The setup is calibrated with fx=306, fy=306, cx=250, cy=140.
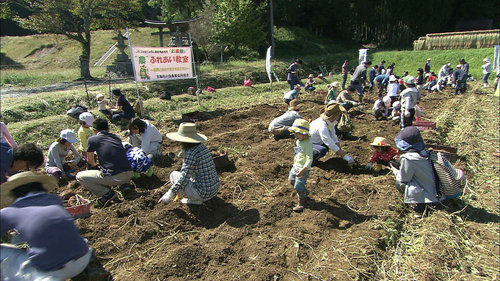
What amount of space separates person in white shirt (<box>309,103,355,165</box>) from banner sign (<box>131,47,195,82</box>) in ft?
20.8

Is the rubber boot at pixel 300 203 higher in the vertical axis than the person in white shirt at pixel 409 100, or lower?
lower

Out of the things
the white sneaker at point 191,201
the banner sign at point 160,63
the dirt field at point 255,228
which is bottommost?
the dirt field at point 255,228

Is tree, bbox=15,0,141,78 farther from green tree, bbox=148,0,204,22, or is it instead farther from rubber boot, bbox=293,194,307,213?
rubber boot, bbox=293,194,307,213

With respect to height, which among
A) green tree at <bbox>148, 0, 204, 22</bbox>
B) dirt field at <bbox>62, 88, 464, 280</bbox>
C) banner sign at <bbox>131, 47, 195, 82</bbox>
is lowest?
dirt field at <bbox>62, 88, 464, 280</bbox>

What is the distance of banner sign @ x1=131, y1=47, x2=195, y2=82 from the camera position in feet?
31.9

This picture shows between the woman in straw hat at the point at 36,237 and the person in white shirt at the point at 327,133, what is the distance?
4161mm

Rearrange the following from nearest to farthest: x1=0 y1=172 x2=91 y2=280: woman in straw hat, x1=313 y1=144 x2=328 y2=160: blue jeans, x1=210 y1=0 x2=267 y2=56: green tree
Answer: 1. x1=0 y1=172 x2=91 y2=280: woman in straw hat
2. x1=313 y1=144 x2=328 y2=160: blue jeans
3. x1=210 y1=0 x2=267 y2=56: green tree

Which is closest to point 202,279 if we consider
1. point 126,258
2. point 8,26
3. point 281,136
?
point 126,258

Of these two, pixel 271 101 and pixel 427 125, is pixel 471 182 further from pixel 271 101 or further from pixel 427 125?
pixel 271 101

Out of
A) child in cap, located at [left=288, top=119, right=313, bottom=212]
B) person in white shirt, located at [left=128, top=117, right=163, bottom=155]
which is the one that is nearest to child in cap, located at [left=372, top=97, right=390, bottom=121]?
child in cap, located at [left=288, top=119, right=313, bottom=212]

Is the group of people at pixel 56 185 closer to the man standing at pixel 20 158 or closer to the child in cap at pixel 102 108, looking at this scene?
the man standing at pixel 20 158

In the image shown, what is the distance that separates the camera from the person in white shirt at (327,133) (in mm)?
5578

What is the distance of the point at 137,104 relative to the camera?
1027cm

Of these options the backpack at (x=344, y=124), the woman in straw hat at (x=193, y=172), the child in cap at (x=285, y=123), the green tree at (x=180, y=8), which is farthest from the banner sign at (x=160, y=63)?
the green tree at (x=180, y=8)
